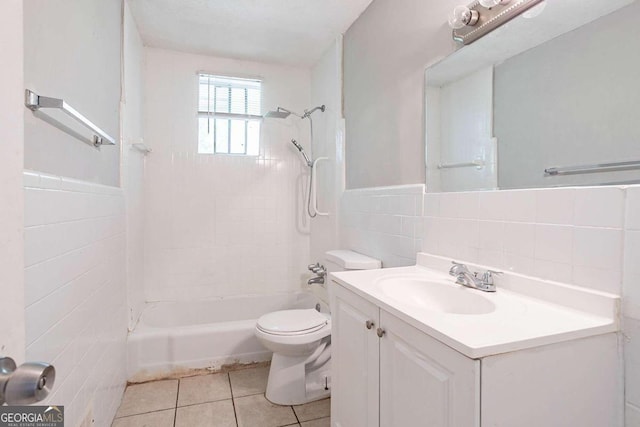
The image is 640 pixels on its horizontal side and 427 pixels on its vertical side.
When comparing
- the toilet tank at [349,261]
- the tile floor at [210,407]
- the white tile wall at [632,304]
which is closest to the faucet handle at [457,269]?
the white tile wall at [632,304]

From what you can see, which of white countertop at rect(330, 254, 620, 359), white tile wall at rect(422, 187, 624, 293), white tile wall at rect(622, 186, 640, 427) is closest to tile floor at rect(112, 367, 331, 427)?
white countertop at rect(330, 254, 620, 359)

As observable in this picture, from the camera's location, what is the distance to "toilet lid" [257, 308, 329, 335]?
1877mm

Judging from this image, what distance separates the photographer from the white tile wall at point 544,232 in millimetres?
872

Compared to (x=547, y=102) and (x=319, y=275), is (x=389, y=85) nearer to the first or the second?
(x=547, y=102)

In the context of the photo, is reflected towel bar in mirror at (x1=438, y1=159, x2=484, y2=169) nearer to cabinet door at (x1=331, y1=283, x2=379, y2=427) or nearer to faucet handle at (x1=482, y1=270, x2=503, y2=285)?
faucet handle at (x1=482, y1=270, x2=503, y2=285)

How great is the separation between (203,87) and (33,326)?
2374mm

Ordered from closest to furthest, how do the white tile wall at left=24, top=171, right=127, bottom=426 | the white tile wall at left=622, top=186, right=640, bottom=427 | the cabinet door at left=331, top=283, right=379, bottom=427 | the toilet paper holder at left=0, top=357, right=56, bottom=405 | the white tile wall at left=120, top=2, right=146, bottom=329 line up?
the toilet paper holder at left=0, top=357, right=56, bottom=405
the white tile wall at left=622, top=186, right=640, bottom=427
the white tile wall at left=24, top=171, right=127, bottom=426
the cabinet door at left=331, top=283, right=379, bottom=427
the white tile wall at left=120, top=2, right=146, bottom=329

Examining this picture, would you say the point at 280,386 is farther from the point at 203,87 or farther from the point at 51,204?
the point at 203,87

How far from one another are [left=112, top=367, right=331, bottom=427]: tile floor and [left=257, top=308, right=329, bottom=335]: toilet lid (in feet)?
1.41

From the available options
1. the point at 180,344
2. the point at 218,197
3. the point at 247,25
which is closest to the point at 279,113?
the point at 247,25

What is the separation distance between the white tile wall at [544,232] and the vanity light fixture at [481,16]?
2.11ft

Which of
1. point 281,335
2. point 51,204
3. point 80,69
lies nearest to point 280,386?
point 281,335

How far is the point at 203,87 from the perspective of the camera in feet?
9.31

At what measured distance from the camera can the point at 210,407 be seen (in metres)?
1.86
